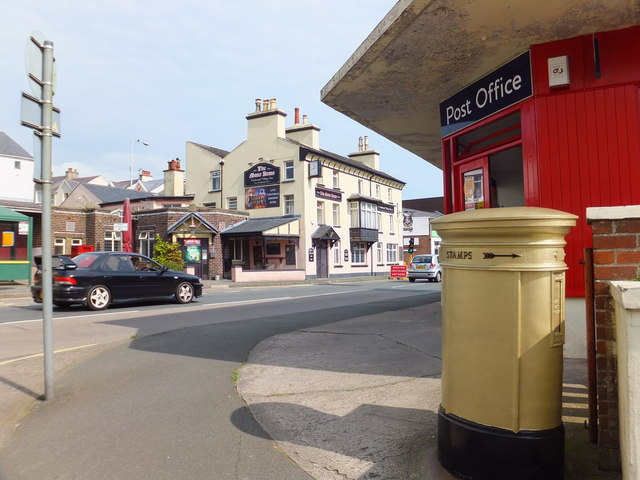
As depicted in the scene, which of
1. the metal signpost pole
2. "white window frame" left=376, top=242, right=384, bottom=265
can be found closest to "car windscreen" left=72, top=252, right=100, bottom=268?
the metal signpost pole

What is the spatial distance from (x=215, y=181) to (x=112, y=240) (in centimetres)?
880

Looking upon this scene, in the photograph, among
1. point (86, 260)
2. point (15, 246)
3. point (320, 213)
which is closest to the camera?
point (86, 260)

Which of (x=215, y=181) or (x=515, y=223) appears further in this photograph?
(x=215, y=181)

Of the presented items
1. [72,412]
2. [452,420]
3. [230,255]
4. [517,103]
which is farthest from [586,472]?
[230,255]

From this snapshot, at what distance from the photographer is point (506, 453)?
2.54m

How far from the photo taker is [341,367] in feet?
17.9

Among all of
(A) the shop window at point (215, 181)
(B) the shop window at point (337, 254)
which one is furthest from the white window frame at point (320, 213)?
(A) the shop window at point (215, 181)

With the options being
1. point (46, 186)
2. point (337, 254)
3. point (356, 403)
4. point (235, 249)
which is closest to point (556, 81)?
point (356, 403)

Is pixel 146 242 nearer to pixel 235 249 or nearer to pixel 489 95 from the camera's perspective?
pixel 235 249

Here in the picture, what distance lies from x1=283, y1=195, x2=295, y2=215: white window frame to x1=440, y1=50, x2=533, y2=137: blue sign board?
27.1 meters

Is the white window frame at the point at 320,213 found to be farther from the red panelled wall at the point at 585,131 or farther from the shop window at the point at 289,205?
the red panelled wall at the point at 585,131

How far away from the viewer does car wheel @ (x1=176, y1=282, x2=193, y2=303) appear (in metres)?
14.2

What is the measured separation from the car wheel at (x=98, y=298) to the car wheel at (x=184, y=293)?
2.14 meters

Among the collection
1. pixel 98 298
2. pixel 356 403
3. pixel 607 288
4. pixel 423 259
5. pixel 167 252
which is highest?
pixel 167 252
